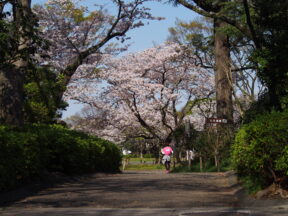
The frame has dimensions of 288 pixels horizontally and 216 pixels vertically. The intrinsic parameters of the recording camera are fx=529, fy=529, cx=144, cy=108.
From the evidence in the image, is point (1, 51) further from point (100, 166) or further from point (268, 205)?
point (100, 166)

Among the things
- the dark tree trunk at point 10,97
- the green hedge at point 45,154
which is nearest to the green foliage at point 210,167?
the green hedge at point 45,154

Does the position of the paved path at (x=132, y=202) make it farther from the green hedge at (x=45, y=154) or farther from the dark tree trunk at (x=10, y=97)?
the dark tree trunk at (x=10, y=97)

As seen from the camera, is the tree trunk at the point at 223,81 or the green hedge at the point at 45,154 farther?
the tree trunk at the point at 223,81

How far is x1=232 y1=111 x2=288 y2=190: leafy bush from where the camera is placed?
9.27 metres

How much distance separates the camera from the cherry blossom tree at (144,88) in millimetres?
39688

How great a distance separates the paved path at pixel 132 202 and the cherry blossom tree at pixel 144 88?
2604 cm

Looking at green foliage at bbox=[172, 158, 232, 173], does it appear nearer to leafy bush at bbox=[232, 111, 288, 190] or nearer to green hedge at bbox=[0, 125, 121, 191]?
green hedge at bbox=[0, 125, 121, 191]

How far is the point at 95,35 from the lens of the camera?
3412 cm

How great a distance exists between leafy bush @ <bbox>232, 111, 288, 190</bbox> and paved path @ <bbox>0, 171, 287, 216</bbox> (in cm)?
80

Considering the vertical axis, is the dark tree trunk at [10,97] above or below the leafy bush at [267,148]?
above

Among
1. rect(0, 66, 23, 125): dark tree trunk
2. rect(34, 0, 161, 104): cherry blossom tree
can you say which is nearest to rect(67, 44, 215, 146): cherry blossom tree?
rect(34, 0, 161, 104): cherry blossom tree

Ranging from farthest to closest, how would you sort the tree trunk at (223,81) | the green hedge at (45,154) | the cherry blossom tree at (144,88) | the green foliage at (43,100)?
the cherry blossom tree at (144,88), the tree trunk at (223,81), the green foliage at (43,100), the green hedge at (45,154)

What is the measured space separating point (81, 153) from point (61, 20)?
659 inches

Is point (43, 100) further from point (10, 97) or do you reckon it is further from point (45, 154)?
point (45, 154)
